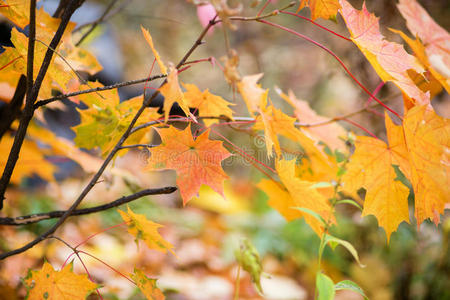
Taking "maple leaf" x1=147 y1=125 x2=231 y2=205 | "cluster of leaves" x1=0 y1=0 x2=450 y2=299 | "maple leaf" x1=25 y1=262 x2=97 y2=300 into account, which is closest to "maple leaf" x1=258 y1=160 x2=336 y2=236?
"cluster of leaves" x1=0 y1=0 x2=450 y2=299

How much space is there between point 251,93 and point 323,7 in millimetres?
213

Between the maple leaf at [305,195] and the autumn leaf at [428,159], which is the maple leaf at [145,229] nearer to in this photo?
the maple leaf at [305,195]

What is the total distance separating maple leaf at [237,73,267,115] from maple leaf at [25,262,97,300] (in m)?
0.41

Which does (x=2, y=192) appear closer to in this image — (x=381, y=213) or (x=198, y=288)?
(x=381, y=213)

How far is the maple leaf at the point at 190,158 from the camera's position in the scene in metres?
0.52

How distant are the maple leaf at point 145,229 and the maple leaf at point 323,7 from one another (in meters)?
0.42

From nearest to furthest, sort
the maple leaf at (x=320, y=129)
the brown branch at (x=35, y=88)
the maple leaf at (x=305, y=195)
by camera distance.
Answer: the brown branch at (x=35, y=88), the maple leaf at (x=305, y=195), the maple leaf at (x=320, y=129)

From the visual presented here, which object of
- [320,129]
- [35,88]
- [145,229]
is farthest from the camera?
[320,129]

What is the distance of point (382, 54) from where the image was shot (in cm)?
53

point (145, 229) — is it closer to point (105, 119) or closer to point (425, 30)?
point (105, 119)

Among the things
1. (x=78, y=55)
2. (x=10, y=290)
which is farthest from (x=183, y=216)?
(x=78, y=55)

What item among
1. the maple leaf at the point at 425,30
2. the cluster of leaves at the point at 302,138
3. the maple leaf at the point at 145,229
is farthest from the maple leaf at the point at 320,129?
the maple leaf at the point at 145,229

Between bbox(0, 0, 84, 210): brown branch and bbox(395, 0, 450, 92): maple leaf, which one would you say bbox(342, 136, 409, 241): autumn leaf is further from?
bbox(0, 0, 84, 210): brown branch

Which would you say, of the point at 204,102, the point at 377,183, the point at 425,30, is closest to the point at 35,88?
the point at 204,102
